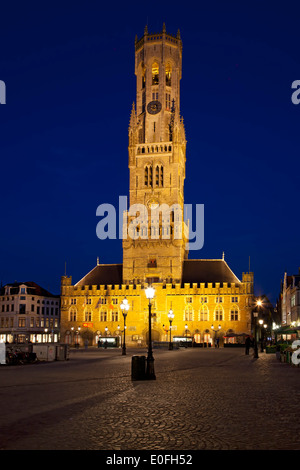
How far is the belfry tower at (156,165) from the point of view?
8294 centimetres

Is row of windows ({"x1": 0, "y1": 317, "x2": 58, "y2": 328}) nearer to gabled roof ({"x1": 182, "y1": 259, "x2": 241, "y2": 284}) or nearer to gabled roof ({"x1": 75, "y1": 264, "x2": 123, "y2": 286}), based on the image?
gabled roof ({"x1": 75, "y1": 264, "x2": 123, "y2": 286})

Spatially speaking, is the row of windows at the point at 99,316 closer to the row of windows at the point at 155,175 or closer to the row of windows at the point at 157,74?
the row of windows at the point at 155,175

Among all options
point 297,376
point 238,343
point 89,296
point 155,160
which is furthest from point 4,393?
point 155,160

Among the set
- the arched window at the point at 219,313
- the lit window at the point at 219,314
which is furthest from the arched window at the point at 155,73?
the lit window at the point at 219,314

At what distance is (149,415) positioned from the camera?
11.3 m

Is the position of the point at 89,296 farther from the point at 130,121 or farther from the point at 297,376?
the point at 297,376

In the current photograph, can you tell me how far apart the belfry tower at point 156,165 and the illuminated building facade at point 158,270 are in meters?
0.17

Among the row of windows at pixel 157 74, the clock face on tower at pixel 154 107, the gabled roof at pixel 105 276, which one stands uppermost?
the row of windows at pixel 157 74

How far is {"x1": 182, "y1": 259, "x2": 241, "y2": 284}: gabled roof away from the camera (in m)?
82.1

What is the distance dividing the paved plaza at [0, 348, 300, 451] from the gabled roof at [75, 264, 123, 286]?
220 ft

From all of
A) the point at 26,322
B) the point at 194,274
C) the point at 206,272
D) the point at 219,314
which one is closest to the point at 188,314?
the point at 219,314

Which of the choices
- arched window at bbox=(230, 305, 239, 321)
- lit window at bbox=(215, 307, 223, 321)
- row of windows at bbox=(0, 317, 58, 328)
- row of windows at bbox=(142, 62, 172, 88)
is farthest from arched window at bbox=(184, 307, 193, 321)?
row of windows at bbox=(142, 62, 172, 88)

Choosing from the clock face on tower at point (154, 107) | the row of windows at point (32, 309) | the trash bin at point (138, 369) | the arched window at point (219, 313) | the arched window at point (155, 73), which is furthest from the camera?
the row of windows at point (32, 309)
